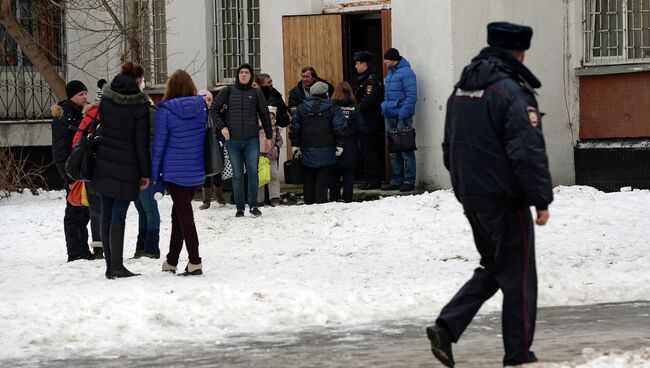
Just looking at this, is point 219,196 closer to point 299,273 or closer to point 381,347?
point 299,273

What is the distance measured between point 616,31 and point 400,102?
3.14 meters

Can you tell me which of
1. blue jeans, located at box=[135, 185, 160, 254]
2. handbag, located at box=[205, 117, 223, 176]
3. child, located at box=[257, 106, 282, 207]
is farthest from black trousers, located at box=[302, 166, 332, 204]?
handbag, located at box=[205, 117, 223, 176]

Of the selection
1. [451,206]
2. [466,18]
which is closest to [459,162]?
[451,206]

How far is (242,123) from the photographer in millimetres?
16828

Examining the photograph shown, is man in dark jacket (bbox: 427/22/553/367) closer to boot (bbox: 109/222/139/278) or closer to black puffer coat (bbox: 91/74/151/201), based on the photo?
black puffer coat (bbox: 91/74/151/201)

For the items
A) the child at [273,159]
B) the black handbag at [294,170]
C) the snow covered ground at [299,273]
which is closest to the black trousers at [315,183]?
the black handbag at [294,170]

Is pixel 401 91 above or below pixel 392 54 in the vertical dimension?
below

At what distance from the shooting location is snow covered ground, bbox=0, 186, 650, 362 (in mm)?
10016

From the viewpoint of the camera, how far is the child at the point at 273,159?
18.4 meters

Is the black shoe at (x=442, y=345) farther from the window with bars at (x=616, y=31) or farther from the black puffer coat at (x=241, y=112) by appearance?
the window with bars at (x=616, y=31)

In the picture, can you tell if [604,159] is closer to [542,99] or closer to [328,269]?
[542,99]

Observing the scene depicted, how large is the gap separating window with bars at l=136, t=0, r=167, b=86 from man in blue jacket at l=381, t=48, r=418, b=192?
195 inches

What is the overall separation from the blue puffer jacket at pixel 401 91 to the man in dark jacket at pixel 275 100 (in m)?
1.35

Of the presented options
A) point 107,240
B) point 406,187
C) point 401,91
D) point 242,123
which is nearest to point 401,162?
point 406,187
